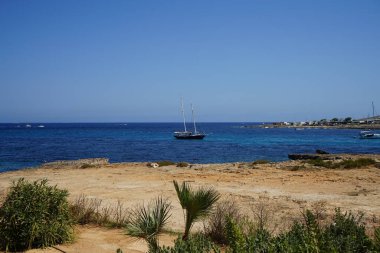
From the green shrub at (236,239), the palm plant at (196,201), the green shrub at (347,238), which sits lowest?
the green shrub at (347,238)

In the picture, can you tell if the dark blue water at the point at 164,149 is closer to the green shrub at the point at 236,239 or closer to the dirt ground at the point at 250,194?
the dirt ground at the point at 250,194

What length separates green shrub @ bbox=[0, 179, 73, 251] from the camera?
7.27m

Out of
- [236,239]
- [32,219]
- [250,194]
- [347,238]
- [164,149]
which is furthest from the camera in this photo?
[164,149]

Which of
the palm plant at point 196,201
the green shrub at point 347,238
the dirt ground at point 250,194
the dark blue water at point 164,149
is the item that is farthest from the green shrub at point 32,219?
the dark blue water at point 164,149

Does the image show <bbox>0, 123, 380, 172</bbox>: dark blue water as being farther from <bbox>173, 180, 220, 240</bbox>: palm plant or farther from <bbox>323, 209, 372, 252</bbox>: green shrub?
<bbox>323, 209, 372, 252</bbox>: green shrub

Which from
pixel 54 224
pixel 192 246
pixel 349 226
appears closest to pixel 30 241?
pixel 54 224

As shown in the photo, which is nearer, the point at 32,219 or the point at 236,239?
the point at 236,239

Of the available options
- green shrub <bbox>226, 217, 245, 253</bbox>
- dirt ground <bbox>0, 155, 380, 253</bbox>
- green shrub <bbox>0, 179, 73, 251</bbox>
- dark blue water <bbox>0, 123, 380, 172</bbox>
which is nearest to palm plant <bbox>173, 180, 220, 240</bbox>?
green shrub <bbox>226, 217, 245, 253</bbox>

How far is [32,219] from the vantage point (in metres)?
7.29

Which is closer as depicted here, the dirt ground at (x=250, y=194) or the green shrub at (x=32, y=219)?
the green shrub at (x=32, y=219)

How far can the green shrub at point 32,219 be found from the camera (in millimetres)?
7270

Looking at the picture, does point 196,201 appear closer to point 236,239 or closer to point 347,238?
point 236,239

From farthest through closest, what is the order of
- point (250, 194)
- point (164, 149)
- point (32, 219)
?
point (164, 149) → point (250, 194) → point (32, 219)

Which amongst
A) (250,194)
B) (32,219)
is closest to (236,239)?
(32,219)
